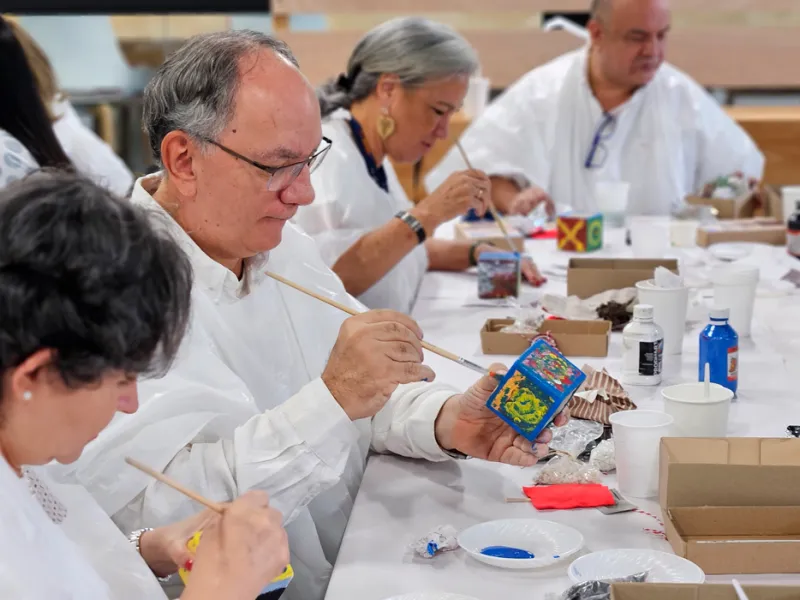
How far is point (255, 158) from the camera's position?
1.61 meters

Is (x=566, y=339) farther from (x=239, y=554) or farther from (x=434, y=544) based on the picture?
(x=239, y=554)

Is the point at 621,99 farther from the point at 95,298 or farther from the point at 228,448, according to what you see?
the point at 95,298

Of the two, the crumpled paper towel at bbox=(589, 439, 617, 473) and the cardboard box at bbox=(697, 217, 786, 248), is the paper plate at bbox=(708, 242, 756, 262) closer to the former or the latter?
the cardboard box at bbox=(697, 217, 786, 248)

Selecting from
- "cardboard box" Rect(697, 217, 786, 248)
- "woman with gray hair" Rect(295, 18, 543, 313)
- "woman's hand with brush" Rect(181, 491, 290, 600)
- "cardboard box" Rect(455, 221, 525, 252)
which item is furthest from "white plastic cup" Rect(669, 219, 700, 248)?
"woman's hand with brush" Rect(181, 491, 290, 600)

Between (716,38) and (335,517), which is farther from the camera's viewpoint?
(716,38)

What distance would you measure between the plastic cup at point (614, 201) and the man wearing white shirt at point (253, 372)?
2.08 metres

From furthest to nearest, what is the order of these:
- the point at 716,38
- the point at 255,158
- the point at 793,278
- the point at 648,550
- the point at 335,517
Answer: the point at 716,38, the point at 793,278, the point at 335,517, the point at 255,158, the point at 648,550

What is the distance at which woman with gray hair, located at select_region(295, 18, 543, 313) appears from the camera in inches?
107

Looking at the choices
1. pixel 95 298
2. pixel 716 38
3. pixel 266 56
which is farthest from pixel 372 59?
pixel 716 38

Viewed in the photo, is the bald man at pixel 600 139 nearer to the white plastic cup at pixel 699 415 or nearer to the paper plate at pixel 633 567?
the white plastic cup at pixel 699 415

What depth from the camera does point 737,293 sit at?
227cm

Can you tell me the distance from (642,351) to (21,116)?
1.99 meters

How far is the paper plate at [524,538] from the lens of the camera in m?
1.33

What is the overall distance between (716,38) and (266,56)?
4309 mm
